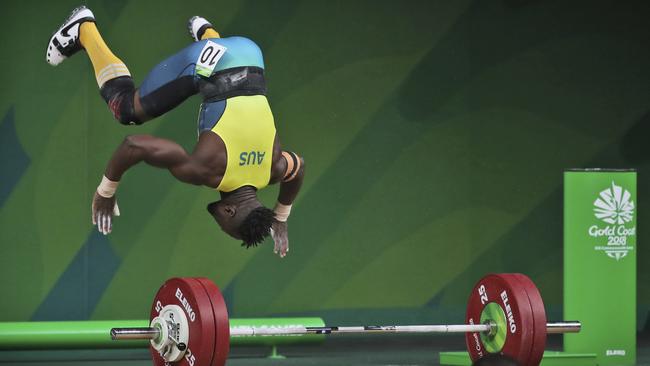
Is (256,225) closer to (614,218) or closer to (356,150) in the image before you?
(614,218)

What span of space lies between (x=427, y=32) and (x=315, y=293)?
207cm

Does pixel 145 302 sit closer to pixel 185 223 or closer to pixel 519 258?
pixel 185 223

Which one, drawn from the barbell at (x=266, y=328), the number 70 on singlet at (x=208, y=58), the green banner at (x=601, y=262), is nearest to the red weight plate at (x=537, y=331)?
the barbell at (x=266, y=328)

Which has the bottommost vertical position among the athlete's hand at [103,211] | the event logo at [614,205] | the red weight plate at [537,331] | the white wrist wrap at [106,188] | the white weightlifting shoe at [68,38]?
the red weight plate at [537,331]

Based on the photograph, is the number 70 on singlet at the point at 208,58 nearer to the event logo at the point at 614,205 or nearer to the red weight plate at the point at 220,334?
the red weight plate at the point at 220,334

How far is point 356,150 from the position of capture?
896 cm

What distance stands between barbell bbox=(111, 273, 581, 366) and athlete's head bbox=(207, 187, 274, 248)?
0.42 metres

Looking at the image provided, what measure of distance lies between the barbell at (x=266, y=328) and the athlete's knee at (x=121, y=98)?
2.77 ft

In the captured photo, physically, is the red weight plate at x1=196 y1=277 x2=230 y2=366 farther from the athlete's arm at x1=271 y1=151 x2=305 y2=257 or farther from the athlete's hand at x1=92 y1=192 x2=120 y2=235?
the athlete's hand at x1=92 y1=192 x2=120 y2=235

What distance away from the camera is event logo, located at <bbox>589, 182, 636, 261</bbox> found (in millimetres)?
7812

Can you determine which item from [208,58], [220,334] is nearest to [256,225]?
[220,334]

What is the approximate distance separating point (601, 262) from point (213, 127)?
354 centimetres

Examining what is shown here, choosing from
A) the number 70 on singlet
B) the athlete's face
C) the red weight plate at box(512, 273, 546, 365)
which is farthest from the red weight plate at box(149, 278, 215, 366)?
the red weight plate at box(512, 273, 546, 365)

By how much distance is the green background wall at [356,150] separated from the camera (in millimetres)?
8352
